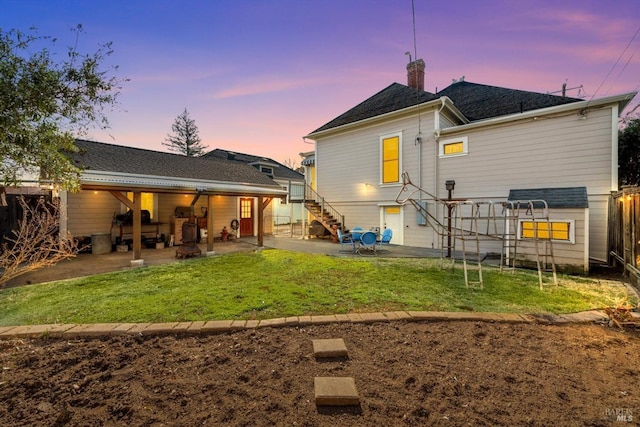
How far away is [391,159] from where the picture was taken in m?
11.1

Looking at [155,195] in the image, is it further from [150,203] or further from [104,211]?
[104,211]

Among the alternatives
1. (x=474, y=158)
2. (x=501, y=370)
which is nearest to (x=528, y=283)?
(x=501, y=370)

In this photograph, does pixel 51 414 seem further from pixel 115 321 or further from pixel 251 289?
pixel 251 289

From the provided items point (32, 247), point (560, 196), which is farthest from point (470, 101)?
point (32, 247)

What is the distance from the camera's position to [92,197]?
32.1 feet

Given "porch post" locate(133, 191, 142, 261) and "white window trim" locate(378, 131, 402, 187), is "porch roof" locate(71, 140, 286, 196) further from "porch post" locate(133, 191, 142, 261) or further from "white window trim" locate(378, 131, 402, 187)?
"white window trim" locate(378, 131, 402, 187)

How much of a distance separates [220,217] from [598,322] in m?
Answer: 13.0

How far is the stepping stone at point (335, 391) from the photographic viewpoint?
1.93 m

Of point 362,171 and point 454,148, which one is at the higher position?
point 454,148

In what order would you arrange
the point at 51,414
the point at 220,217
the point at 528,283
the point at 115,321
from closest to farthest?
the point at 51,414
the point at 115,321
the point at 528,283
the point at 220,217

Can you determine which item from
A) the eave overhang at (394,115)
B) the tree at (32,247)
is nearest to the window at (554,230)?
the eave overhang at (394,115)

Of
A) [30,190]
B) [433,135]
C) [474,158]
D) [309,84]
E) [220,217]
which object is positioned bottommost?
[220,217]

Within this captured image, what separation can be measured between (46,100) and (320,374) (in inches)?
209

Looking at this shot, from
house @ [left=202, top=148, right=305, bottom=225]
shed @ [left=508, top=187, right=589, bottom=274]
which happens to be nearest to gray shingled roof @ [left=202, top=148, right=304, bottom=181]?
house @ [left=202, top=148, right=305, bottom=225]
